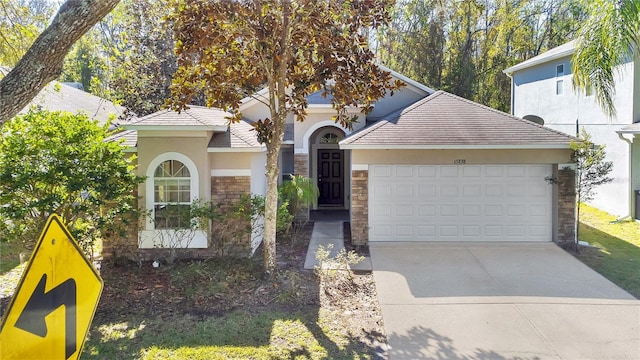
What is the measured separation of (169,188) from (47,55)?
562cm

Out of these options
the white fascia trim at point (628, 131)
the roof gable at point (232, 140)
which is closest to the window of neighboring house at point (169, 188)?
the roof gable at point (232, 140)

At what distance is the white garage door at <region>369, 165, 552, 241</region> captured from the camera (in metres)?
11.5

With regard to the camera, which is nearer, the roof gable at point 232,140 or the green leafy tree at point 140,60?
the roof gable at point 232,140

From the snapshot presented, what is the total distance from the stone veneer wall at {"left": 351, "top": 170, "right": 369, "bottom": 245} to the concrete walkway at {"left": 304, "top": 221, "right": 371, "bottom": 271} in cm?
59

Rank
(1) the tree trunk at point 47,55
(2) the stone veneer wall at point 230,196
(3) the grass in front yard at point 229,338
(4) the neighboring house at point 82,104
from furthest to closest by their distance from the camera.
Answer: (4) the neighboring house at point 82,104
(2) the stone veneer wall at point 230,196
(3) the grass in front yard at point 229,338
(1) the tree trunk at point 47,55

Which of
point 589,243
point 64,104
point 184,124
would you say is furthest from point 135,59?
point 589,243

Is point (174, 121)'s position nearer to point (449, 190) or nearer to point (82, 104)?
point (449, 190)

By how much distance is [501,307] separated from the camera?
7.14 metres

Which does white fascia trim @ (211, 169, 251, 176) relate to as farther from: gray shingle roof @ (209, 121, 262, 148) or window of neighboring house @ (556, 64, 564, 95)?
window of neighboring house @ (556, 64, 564, 95)

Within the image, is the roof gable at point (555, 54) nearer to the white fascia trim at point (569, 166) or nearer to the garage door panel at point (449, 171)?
the white fascia trim at point (569, 166)

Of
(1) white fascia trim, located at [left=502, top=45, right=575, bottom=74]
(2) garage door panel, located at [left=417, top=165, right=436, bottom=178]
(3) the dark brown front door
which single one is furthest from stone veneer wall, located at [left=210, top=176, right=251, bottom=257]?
(1) white fascia trim, located at [left=502, top=45, right=575, bottom=74]

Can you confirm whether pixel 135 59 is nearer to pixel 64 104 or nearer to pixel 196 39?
pixel 64 104

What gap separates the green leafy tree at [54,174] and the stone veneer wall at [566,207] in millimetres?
11026

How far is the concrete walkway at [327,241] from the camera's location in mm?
9735
